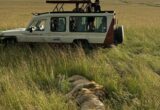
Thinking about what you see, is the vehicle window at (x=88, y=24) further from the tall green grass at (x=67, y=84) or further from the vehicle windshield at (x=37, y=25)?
the tall green grass at (x=67, y=84)

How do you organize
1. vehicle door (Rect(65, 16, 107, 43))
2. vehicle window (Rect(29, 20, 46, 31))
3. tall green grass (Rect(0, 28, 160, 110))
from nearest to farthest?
tall green grass (Rect(0, 28, 160, 110)) < vehicle door (Rect(65, 16, 107, 43)) < vehicle window (Rect(29, 20, 46, 31))

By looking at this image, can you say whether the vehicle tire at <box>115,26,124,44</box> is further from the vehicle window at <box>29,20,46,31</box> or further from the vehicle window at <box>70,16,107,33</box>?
the vehicle window at <box>29,20,46,31</box>

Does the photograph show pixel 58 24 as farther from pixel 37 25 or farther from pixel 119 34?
pixel 119 34

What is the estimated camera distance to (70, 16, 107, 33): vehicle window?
46.1ft

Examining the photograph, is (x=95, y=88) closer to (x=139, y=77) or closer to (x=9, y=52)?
(x=139, y=77)

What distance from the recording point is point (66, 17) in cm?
1419

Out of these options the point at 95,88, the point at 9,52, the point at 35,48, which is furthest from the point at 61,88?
the point at 35,48

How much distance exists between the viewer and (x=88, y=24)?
555 inches

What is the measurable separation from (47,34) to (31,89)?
7690mm

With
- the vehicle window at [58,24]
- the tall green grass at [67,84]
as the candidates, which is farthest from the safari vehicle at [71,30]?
the tall green grass at [67,84]

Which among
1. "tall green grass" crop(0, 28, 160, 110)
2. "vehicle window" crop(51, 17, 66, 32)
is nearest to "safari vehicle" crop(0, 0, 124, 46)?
"vehicle window" crop(51, 17, 66, 32)

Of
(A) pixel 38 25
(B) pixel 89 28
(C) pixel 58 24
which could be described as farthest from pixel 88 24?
(A) pixel 38 25

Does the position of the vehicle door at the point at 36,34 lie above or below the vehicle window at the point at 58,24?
below

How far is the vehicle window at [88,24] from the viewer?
1404 cm
